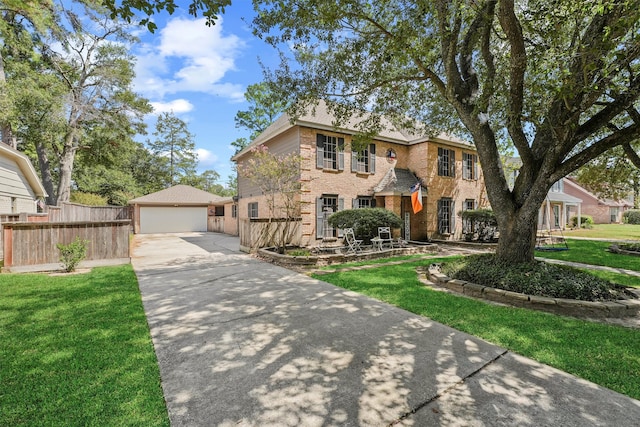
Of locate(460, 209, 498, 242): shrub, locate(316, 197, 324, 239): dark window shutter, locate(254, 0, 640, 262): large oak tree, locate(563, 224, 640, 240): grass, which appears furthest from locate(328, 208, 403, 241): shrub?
locate(563, 224, 640, 240): grass

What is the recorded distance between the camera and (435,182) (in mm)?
16016

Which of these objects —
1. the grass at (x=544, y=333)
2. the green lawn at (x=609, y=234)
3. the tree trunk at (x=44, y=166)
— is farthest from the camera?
the tree trunk at (x=44, y=166)

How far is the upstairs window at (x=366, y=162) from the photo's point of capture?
47.6 feet

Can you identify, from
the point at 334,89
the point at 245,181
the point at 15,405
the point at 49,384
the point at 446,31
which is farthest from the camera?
the point at 245,181

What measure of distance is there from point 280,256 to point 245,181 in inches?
401

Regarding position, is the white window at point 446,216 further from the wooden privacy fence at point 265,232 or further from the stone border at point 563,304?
the stone border at point 563,304

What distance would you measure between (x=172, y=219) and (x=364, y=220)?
20106 millimetres

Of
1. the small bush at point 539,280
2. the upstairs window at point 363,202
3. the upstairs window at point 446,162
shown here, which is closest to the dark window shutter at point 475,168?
the upstairs window at point 446,162

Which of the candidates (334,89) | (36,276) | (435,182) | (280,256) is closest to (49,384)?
(36,276)

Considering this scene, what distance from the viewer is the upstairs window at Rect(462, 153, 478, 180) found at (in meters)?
17.7

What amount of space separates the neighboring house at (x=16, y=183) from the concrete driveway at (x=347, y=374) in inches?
392

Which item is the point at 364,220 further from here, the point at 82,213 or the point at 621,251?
the point at 82,213

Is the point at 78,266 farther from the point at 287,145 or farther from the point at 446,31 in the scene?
the point at 446,31

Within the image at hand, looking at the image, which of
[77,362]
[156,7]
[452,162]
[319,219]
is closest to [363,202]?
[319,219]
